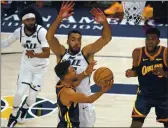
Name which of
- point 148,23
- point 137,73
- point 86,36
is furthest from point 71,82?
point 148,23

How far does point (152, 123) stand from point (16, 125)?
2.06m

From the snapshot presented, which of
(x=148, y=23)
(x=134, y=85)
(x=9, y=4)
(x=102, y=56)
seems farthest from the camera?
(x=9, y=4)

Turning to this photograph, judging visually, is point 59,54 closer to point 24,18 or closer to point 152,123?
point 24,18

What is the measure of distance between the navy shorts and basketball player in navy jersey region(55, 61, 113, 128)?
3.16 feet

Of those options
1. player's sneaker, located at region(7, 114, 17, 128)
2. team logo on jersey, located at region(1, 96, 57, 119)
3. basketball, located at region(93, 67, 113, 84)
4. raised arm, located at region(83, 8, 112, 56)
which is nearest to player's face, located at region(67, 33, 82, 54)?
raised arm, located at region(83, 8, 112, 56)

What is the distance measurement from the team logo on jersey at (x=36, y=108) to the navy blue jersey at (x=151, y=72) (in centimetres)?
235

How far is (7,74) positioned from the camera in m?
10.2

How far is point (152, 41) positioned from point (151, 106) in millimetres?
818

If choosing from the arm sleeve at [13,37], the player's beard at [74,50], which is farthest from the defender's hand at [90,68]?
the arm sleeve at [13,37]

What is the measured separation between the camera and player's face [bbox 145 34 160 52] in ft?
20.4

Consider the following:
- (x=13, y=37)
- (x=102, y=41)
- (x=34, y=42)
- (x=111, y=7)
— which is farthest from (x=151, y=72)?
(x=111, y=7)

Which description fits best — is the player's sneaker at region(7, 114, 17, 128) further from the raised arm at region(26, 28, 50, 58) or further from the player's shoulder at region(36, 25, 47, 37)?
the player's shoulder at region(36, 25, 47, 37)

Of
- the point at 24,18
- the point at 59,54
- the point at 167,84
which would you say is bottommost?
the point at 167,84

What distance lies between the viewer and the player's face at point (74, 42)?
6094 millimetres
